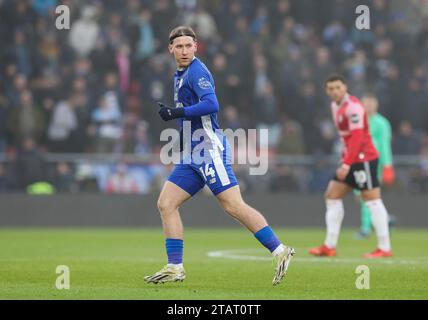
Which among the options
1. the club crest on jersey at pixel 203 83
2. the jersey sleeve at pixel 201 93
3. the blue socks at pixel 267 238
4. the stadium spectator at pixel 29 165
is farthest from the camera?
the stadium spectator at pixel 29 165

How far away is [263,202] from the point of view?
72.1 feet

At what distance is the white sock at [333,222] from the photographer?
564 inches

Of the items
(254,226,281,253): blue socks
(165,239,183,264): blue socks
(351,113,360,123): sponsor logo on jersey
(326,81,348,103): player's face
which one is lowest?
(165,239,183,264): blue socks

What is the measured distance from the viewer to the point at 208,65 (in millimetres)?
23172

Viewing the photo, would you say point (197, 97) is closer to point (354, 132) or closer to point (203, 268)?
point (203, 268)

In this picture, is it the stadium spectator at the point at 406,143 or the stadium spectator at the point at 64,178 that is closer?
the stadium spectator at the point at 64,178

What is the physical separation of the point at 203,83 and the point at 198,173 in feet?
3.00

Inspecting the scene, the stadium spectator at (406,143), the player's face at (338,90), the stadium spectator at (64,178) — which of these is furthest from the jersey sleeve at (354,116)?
the stadium spectator at (64,178)

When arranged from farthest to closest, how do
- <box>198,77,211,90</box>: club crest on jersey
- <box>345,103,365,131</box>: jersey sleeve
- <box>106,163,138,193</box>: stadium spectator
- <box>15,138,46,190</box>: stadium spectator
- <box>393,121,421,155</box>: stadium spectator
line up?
<box>393,121,421,155</box>: stadium spectator → <box>106,163,138,193</box>: stadium spectator → <box>15,138,46,190</box>: stadium spectator → <box>345,103,365,131</box>: jersey sleeve → <box>198,77,211,90</box>: club crest on jersey

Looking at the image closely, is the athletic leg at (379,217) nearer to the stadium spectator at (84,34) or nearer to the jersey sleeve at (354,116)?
the jersey sleeve at (354,116)

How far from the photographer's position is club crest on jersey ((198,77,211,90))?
9.87m

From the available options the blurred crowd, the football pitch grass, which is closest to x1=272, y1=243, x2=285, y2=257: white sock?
the football pitch grass

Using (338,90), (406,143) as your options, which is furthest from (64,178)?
(338,90)

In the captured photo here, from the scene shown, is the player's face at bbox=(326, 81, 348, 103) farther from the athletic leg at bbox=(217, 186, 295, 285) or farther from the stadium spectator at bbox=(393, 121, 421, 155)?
the stadium spectator at bbox=(393, 121, 421, 155)
